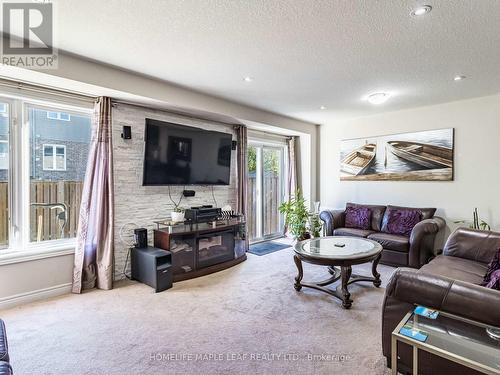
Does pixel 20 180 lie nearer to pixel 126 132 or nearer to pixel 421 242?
Answer: pixel 126 132

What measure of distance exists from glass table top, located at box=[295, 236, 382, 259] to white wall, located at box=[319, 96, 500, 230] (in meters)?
2.03

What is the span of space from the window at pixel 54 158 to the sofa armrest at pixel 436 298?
3.54m

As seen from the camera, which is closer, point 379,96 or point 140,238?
point 140,238

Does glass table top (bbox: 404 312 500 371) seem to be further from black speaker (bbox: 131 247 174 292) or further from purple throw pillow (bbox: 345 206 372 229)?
purple throw pillow (bbox: 345 206 372 229)

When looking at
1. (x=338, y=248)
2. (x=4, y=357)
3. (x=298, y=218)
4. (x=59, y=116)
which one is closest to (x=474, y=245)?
(x=338, y=248)

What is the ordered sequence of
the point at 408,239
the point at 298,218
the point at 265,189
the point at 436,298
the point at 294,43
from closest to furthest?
the point at 436,298
the point at 294,43
the point at 408,239
the point at 298,218
the point at 265,189

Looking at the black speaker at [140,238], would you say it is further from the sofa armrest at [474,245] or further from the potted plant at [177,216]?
the sofa armrest at [474,245]

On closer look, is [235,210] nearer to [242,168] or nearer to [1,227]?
[242,168]

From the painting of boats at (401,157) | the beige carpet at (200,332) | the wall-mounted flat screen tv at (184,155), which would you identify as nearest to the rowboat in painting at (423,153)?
the painting of boats at (401,157)

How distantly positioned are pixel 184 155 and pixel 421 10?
9.76 feet

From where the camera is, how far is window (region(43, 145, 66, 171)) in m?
3.18

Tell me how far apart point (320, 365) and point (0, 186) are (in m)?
Answer: 3.40

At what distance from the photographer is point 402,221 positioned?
14.5 feet

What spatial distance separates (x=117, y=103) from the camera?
3.51 m
